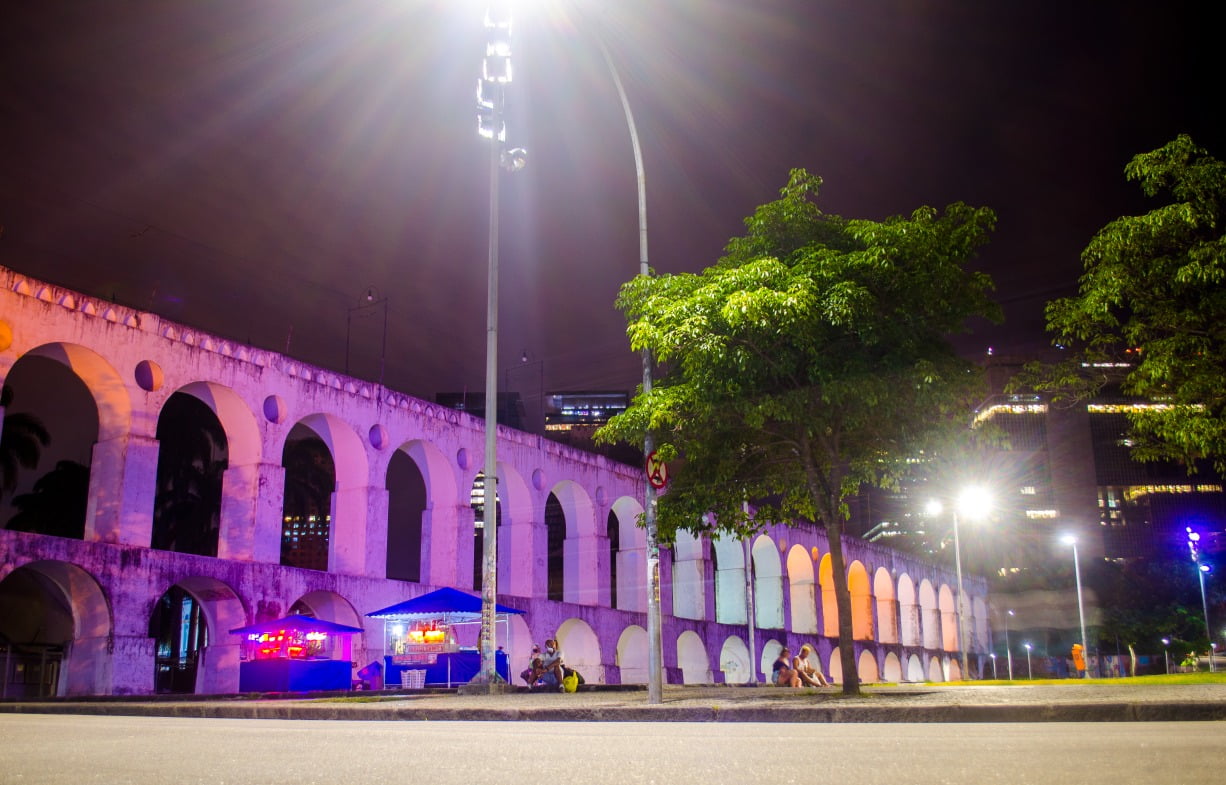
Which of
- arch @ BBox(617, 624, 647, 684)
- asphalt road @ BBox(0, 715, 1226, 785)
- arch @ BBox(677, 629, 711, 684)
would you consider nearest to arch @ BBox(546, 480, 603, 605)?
arch @ BBox(617, 624, 647, 684)

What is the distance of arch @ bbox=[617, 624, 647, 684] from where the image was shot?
112ft

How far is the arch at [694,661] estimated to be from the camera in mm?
37500

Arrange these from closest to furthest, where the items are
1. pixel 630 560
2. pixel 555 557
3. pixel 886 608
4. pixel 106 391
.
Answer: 1. pixel 106 391
2. pixel 630 560
3. pixel 886 608
4. pixel 555 557

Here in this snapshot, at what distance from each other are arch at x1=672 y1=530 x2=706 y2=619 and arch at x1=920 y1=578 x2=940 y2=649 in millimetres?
29980

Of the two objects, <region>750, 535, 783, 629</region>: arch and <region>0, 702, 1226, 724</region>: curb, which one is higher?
<region>750, 535, 783, 629</region>: arch

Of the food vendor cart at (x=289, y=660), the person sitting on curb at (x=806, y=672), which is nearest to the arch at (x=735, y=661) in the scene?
the person sitting on curb at (x=806, y=672)

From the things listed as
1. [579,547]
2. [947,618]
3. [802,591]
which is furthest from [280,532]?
[947,618]

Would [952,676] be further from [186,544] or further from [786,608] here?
[186,544]

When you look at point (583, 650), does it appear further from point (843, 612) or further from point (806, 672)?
point (843, 612)

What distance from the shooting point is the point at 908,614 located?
62156mm

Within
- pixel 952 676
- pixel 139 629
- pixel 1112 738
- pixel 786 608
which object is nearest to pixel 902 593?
pixel 952 676

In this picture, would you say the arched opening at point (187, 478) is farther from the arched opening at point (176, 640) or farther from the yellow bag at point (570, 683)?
the yellow bag at point (570, 683)

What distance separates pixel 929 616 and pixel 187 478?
47.1m

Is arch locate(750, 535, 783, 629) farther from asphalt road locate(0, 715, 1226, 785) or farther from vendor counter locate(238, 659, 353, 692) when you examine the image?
asphalt road locate(0, 715, 1226, 785)
